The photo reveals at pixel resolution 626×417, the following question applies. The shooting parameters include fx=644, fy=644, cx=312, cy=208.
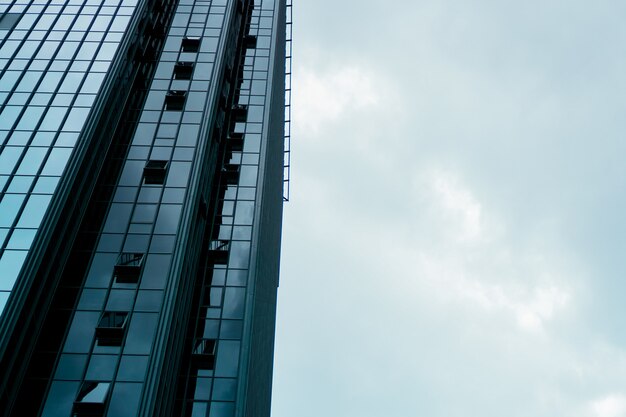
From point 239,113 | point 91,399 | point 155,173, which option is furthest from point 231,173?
point 91,399

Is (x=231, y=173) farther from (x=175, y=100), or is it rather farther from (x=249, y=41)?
(x=249, y=41)

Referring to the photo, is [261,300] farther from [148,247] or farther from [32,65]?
[32,65]

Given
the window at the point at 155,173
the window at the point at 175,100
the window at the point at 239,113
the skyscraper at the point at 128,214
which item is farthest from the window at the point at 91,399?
the window at the point at 239,113

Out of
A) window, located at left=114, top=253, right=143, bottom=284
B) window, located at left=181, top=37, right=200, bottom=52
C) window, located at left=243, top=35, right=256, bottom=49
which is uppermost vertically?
window, located at left=243, top=35, right=256, bottom=49

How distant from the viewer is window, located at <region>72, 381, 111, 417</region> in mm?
34031

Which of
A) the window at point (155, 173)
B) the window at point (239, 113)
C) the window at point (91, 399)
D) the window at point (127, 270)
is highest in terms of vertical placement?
the window at point (239, 113)

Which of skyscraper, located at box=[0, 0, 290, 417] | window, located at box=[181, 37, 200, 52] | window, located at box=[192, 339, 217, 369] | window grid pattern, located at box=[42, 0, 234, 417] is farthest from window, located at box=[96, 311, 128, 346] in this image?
window, located at box=[181, 37, 200, 52]

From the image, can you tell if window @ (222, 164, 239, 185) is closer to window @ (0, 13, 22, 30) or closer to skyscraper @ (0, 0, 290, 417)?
skyscraper @ (0, 0, 290, 417)

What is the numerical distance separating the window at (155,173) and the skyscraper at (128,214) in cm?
12

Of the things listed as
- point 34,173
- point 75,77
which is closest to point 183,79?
point 75,77

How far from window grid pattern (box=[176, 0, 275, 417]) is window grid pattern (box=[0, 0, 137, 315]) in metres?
12.7

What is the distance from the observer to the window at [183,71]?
58.2 m

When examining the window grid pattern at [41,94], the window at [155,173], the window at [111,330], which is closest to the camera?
the window at [111,330]

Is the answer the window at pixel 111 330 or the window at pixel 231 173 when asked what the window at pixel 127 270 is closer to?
the window at pixel 111 330
